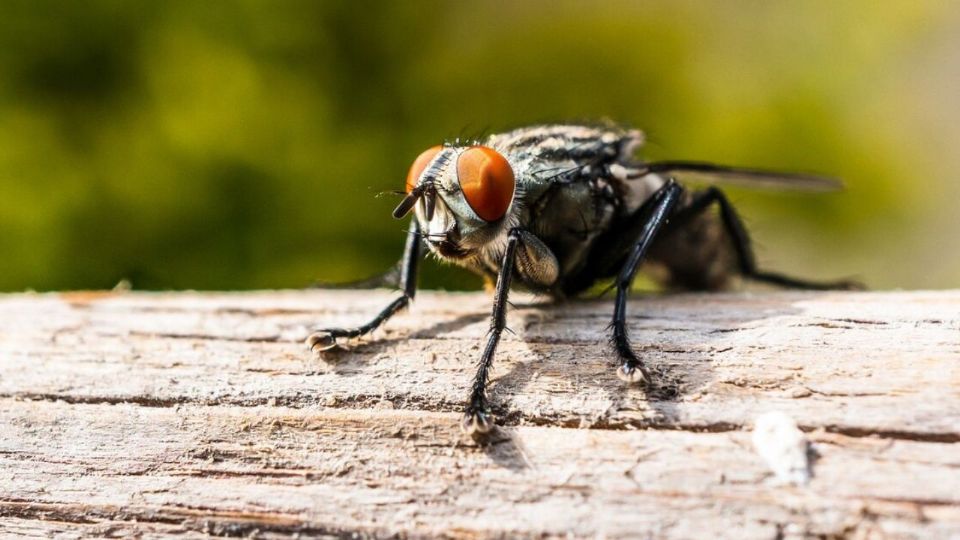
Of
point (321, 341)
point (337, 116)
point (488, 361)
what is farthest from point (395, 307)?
point (337, 116)

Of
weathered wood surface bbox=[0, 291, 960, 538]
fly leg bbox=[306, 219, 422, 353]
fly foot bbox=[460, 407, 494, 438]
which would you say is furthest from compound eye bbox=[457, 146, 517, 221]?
fly foot bbox=[460, 407, 494, 438]

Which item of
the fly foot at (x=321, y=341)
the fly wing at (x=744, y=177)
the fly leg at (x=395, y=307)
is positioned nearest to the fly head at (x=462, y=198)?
the fly leg at (x=395, y=307)

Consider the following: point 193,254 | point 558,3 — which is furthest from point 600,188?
point 558,3

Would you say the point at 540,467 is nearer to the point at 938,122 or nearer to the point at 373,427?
the point at 373,427

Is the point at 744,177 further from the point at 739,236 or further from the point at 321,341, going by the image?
the point at 321,341

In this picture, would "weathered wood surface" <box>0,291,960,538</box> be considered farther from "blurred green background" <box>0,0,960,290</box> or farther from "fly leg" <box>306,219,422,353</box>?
"blurred green background" <box>0,0,960,290</box>

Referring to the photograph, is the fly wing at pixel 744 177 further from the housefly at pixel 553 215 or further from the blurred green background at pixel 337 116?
the blurred green background at pixel 337 116
